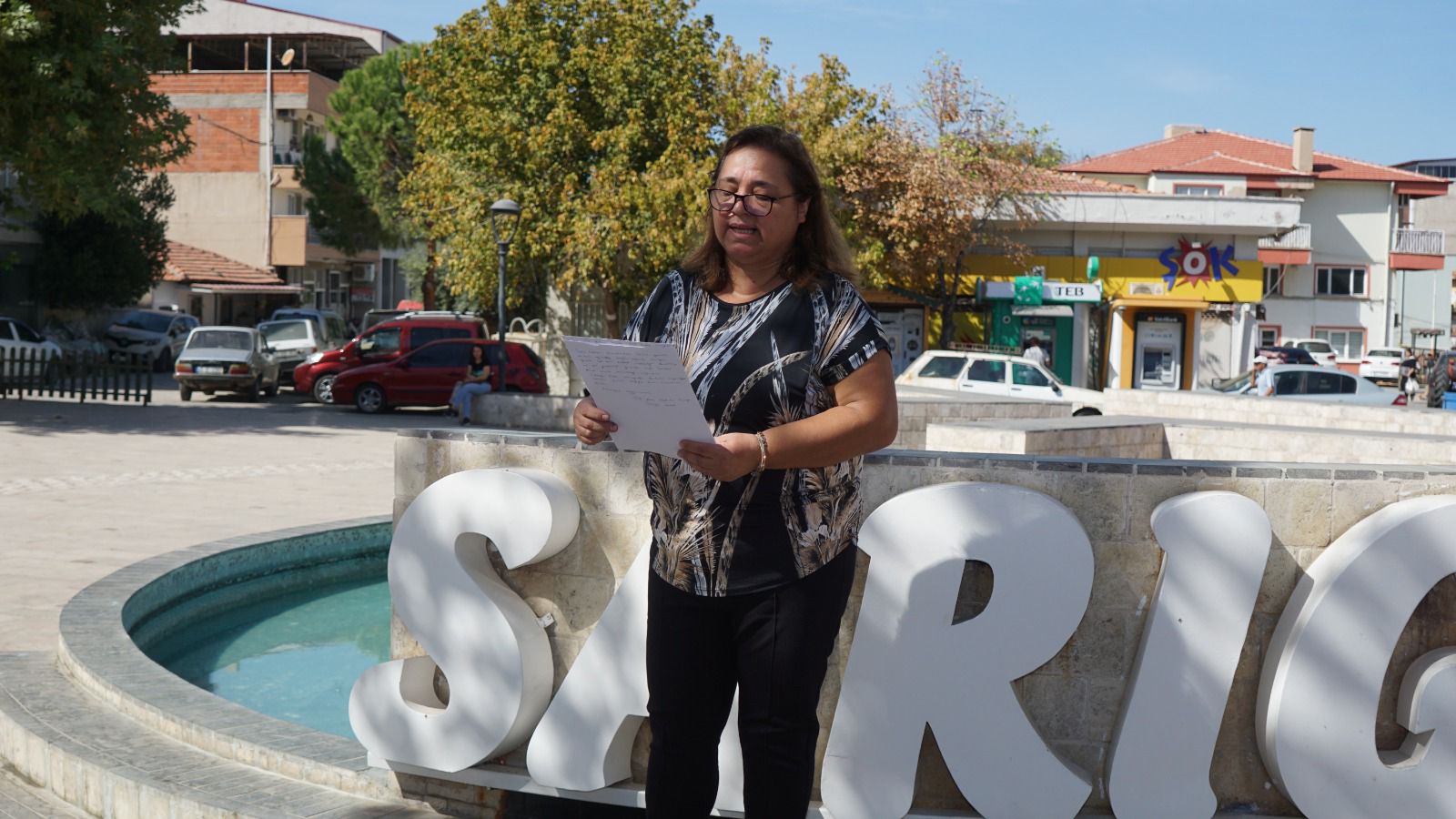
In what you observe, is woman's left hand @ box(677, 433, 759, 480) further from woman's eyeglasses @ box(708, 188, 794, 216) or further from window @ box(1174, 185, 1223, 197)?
window @ box(1174, 185, 1223, 197)

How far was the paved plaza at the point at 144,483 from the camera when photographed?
27.0ft

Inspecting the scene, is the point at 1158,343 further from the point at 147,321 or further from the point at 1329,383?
the point at 147,321

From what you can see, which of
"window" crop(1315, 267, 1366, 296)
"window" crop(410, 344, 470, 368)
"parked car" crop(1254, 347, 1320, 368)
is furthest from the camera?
"window" crop(1315, 267, 1366, 296)

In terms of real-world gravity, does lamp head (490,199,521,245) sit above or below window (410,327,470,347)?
above

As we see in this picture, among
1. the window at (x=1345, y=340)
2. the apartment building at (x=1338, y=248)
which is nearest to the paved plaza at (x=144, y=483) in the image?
the apartment building at (x=1338, y=248)

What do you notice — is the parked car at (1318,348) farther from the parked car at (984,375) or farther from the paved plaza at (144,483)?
the paved plaza at (144,483)

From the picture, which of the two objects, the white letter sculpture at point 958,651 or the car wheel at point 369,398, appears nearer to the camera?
the white letter sculpture at point 958,651

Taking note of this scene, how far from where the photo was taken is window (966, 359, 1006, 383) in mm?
21172

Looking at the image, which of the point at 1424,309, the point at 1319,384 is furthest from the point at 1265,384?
the point at 1424,309

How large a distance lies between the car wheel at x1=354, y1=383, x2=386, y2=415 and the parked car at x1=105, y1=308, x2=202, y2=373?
14.8 meters

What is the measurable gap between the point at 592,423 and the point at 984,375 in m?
18.9

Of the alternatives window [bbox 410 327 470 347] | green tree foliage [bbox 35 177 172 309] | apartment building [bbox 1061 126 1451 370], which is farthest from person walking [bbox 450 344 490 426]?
apartment building [bbox 1061 126 1451 370]

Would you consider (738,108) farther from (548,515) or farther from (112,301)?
(548,515)

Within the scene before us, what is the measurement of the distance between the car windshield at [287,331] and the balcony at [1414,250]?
3984 cm
